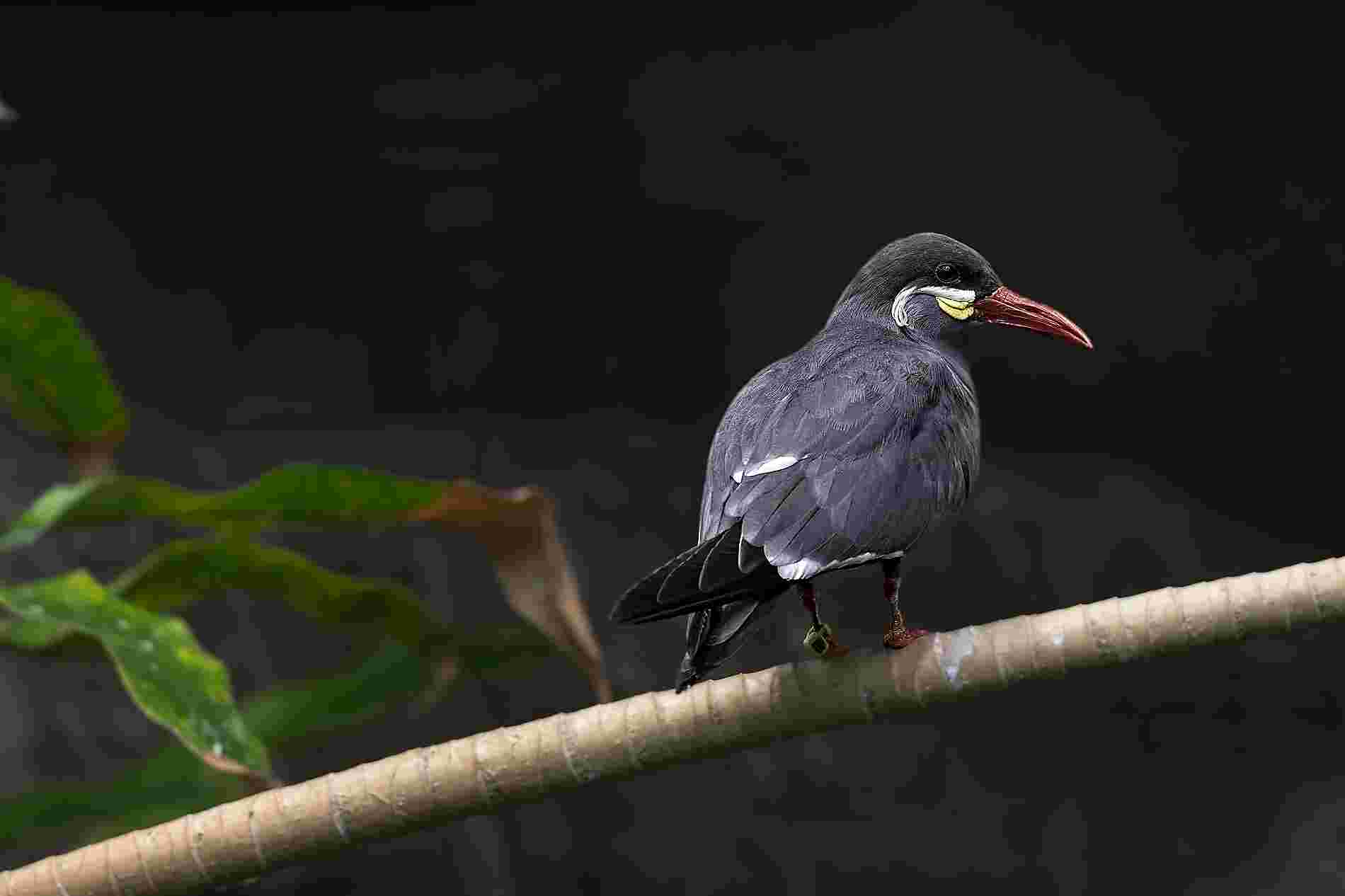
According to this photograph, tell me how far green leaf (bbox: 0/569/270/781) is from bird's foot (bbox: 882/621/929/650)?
883 mm

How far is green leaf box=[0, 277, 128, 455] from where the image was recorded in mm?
2430

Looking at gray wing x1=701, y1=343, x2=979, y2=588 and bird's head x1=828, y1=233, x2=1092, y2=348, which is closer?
gray wing x1=701, y1=343, x2=979, y2=588

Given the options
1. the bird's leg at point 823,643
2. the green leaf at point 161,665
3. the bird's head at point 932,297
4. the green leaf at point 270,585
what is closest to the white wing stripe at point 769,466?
the bird's leg at point 823,643

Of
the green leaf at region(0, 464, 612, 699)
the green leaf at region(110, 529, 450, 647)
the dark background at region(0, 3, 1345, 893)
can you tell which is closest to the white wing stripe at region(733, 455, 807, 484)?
the green leaf at region(0, 464, 612, 699)

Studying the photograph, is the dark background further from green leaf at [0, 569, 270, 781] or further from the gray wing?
the gray wing

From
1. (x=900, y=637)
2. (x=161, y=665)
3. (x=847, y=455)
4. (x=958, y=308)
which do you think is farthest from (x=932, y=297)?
(x=161, y=665)

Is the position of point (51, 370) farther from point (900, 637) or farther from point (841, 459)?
point (900, 637)

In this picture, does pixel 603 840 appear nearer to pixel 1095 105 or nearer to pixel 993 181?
pixel 993 181

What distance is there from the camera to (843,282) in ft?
10.7

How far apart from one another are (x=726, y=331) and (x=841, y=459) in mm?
1649

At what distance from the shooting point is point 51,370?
2479mm

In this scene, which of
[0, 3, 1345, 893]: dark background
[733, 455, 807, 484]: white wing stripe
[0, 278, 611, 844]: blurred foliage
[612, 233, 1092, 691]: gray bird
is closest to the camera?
[612, 233, 1092, 691]: gray bird

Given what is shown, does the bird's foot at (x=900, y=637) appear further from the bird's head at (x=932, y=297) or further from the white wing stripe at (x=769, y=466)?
the bird's head at (x=932, y=297)

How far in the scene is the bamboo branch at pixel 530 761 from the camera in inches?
61.2
